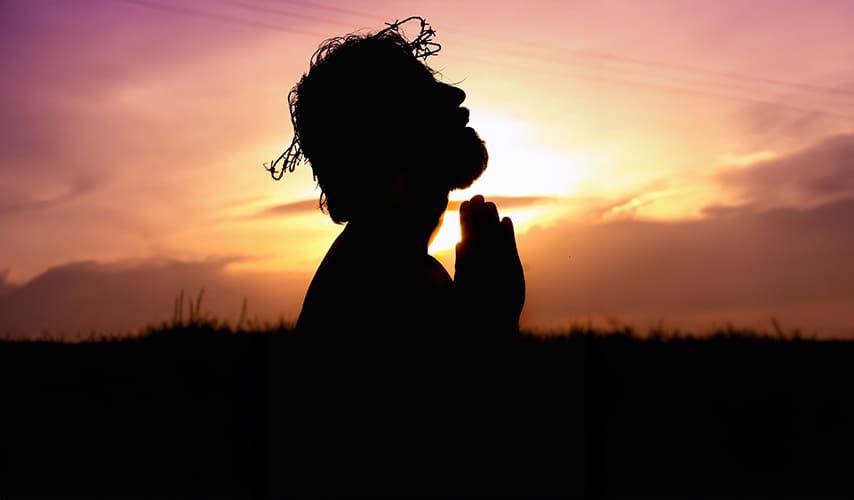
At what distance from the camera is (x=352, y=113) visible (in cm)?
194

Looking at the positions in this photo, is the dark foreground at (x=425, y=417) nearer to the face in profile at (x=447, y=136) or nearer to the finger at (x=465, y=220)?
the finger at (x=465, y=220)

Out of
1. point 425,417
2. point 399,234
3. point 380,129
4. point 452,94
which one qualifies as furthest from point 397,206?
point 425,417

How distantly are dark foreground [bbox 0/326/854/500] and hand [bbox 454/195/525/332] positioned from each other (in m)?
0.08

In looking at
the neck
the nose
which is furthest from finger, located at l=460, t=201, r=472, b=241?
the nose

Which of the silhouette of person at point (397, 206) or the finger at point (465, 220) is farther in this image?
the finger at point (465, 220)

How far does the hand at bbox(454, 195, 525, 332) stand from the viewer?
1851 mm

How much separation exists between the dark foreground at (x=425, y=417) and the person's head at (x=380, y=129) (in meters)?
0.40

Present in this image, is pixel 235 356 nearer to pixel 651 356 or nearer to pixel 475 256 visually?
pixel 651 356

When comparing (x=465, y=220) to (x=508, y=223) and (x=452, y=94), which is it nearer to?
(x=508, y=223)

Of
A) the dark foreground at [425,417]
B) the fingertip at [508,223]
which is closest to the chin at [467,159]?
the fingertip at [508,223]

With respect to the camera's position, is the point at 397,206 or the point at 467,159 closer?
the point at 397,206

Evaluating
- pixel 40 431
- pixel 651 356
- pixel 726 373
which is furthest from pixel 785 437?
pixel 40 431

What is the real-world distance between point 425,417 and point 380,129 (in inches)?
27.0

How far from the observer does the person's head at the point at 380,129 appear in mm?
1864
